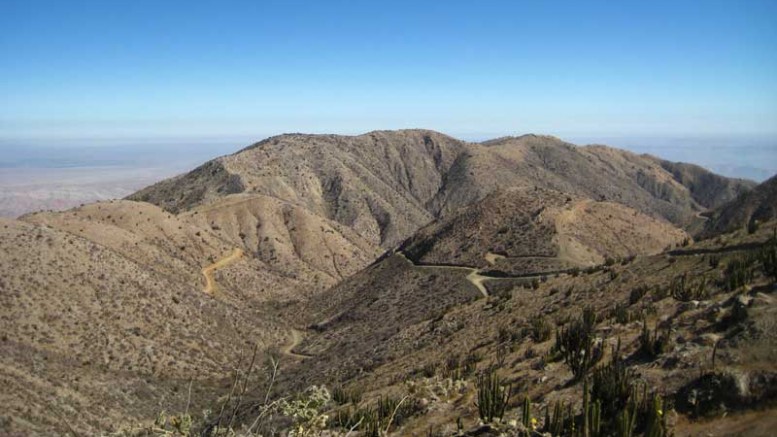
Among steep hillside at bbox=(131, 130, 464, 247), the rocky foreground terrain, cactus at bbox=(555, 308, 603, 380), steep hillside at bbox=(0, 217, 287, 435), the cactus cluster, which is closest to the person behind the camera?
the rocky foreground terrain

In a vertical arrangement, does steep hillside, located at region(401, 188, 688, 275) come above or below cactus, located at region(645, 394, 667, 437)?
below

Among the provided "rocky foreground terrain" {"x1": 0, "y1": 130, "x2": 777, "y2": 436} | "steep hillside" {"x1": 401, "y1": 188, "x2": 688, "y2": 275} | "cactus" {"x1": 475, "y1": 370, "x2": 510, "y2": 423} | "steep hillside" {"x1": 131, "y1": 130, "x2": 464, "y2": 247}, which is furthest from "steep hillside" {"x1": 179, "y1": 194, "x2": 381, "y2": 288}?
"cactus" {"x1": 475, "y1": 370, "x2": 510, "y2": 423}

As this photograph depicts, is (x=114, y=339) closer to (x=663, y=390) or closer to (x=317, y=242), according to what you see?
Answer: (x=663, y=390)

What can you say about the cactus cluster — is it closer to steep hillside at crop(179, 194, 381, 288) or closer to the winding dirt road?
the winding dirt road

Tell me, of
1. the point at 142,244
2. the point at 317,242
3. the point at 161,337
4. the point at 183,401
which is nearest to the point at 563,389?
the point at 183,401

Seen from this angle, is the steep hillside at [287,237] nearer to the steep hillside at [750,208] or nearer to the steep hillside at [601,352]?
the steep hillside at [601,352]

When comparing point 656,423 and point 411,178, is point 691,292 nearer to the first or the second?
point 656,423
